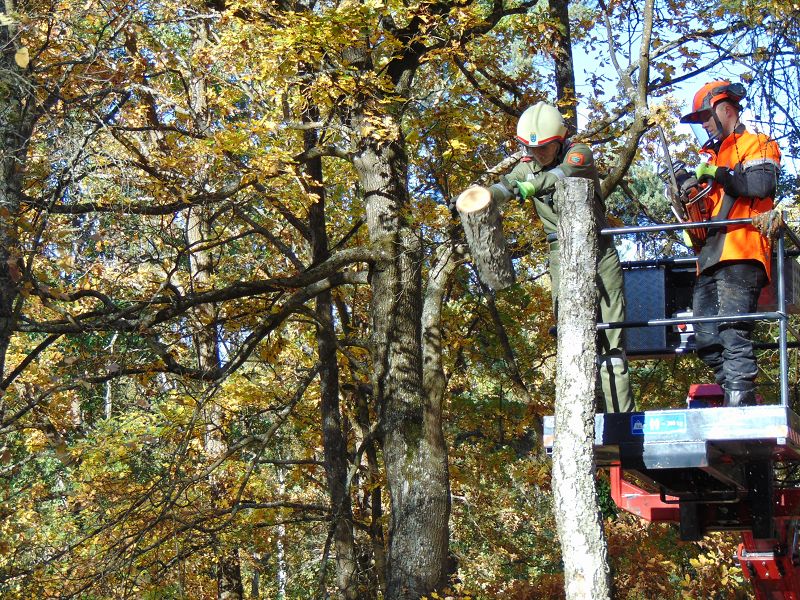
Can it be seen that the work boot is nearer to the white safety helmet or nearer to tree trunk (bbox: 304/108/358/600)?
the white safety helmet

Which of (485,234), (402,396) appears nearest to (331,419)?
(402,396)

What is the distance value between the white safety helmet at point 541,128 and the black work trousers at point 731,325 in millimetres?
1383

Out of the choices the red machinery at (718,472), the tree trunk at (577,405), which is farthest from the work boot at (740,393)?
the tree trunk at (577,405)

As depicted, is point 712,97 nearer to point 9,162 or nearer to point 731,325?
point 731,325

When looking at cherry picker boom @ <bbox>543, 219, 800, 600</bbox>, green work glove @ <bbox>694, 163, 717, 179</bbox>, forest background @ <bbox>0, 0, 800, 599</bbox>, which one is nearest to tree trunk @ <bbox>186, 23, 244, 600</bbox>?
forest background @ <bbox>0, 0, 800, 599</bbox>

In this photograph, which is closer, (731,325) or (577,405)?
(577,405)

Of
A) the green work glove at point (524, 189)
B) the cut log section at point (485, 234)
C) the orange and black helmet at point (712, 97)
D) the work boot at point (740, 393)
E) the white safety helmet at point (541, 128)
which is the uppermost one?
the orange and black helmet at point (712, 97)

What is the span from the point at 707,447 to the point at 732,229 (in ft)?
4.76

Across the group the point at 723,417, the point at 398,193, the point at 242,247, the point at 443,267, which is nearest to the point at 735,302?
the point at 723,417

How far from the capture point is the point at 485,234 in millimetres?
5730

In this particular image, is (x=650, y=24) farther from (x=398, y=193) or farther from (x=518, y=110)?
(x=518, y=110)

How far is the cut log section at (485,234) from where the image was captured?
18.4 ft

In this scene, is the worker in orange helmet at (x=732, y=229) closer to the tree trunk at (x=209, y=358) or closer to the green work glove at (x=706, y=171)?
the green work glove at (x=706, y=171)

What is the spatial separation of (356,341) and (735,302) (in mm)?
6348
